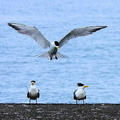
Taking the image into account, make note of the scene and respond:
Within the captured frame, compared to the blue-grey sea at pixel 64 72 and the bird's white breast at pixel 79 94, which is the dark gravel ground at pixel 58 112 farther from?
the blue-grey sea at pixel 64 72

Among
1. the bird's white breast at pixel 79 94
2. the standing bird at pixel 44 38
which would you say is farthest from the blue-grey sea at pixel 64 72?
the bird's white breast at pixel 79 94

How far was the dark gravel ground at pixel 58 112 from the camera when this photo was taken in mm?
9742

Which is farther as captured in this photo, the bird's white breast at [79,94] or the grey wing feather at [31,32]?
the bird's white breast at [79,94]

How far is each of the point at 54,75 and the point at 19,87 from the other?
6577mm

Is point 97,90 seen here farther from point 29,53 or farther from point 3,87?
point 29,53

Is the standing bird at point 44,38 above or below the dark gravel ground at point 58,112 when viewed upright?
above

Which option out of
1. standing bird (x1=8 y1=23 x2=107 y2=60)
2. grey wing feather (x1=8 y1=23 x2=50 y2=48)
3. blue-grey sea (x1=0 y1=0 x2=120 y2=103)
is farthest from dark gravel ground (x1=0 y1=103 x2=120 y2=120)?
blue-grey sea (x1=0 y1=0 x2=120 y2=103)

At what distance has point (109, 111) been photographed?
33.7ft

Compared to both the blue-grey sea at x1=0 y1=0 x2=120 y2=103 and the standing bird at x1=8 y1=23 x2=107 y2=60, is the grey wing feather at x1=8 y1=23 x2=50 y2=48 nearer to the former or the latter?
the standing bird at x1=8 y1=23 x2=107 y2=60

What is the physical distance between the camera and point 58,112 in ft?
33.4

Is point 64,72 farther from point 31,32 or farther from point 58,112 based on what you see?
point 58,112

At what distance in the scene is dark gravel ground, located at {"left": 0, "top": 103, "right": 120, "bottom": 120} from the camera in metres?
9.74

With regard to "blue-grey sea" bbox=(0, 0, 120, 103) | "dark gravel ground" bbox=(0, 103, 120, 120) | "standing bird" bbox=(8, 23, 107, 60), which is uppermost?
"blue-grey sea" bbox=(0, 0, 120, 103)

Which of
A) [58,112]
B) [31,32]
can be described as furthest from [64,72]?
[58,112]
